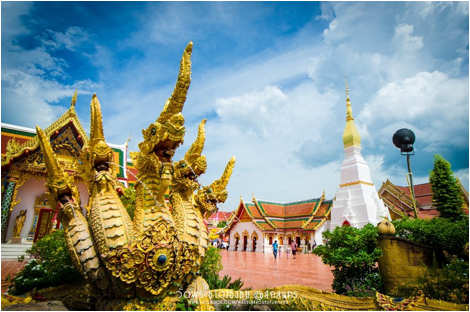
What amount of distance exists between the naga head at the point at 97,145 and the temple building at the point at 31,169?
959cm

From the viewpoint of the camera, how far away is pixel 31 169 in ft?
42.0

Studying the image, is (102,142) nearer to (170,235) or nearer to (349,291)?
(170,235)

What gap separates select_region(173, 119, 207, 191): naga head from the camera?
4.56 m

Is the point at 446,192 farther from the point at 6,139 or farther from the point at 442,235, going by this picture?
the point at 6,139

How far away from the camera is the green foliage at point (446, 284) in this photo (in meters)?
3.90

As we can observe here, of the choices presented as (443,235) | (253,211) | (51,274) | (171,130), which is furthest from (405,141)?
(253,211)

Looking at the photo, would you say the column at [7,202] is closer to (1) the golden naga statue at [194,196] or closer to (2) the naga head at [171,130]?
(1) the golden naga statue at [194,196]

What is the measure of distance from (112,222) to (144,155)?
3.56ft

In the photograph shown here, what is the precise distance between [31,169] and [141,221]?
478 inches

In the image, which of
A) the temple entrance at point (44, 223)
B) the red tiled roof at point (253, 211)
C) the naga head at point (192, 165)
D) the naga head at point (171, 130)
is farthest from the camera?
the red tiled roof at point (253, 211)

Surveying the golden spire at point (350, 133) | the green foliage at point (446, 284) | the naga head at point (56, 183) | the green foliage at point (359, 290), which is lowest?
the green foliage at point (359, 290)

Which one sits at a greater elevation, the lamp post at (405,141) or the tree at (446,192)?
the lamp post at (405,141)

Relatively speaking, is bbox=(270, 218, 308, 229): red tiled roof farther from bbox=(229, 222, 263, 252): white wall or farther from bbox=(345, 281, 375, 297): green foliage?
bbox=(345, 281, 375, 297): green foliage

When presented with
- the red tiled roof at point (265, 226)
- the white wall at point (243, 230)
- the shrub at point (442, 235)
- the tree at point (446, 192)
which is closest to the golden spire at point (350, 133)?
the red tiled roof at point (265, 226)
